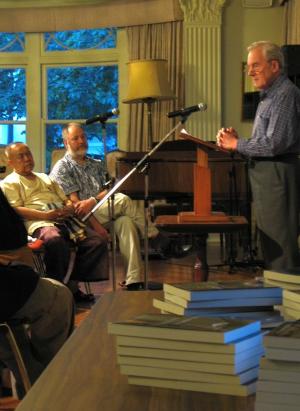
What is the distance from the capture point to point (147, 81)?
22.1 feet

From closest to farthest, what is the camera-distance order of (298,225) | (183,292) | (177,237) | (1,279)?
(183,292) → (1,279) → (298,225) → (177,237)

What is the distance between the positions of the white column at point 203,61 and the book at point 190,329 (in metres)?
6.58

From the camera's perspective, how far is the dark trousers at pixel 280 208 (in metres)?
3.22

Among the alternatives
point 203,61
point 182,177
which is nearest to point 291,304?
point 182,177

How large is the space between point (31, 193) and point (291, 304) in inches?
135

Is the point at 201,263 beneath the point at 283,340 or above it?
beneath

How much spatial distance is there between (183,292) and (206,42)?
6.55 metres

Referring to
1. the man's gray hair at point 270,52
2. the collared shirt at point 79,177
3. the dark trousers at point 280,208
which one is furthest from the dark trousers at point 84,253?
the man's gray hair at point 270,52

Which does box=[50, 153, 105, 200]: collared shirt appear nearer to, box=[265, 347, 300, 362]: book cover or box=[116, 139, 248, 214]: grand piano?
box=[116, 139, 248, 214]: grand piano

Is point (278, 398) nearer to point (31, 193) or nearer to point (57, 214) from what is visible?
point (57, 214)

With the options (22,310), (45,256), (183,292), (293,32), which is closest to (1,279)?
(22,310)

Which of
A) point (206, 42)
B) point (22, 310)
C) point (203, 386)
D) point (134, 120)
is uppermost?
point (206, 42)

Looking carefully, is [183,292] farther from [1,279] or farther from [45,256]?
[45,256]

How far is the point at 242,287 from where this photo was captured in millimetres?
1319
